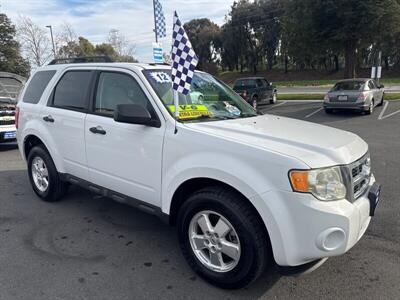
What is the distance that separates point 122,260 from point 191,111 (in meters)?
1.62

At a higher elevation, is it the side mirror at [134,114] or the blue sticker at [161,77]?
the blue sticker at [161,77]

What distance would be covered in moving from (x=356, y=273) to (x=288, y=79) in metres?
52.0

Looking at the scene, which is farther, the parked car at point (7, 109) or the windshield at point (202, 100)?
the parked car at point (7, 109)

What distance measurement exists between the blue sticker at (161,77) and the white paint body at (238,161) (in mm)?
139

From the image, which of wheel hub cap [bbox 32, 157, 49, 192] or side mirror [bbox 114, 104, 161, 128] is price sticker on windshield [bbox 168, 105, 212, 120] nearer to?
side mirror [bbox 114, 104, 161, 128]

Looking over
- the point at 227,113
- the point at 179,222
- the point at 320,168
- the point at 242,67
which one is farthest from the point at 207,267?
the point at 242,67

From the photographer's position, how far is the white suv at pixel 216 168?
2.52m

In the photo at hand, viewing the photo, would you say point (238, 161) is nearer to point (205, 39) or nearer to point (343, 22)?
point (343, 22)

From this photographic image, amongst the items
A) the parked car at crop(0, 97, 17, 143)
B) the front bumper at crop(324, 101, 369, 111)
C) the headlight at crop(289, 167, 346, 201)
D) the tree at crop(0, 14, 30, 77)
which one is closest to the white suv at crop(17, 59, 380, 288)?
the headlight at crop(289, 167, 346, 201)

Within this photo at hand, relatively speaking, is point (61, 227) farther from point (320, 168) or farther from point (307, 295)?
point (320, 168)

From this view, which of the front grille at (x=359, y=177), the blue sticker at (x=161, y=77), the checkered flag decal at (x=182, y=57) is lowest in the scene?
the front grille at (x=359, y=177)

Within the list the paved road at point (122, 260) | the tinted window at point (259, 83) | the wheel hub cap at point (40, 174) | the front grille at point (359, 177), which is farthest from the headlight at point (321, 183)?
the tinted window at point (259, 83)

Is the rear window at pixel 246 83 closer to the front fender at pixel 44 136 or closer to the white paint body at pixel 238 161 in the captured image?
the front fender at pixel 44 136

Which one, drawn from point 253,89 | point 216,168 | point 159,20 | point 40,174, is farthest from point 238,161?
point 253,89
